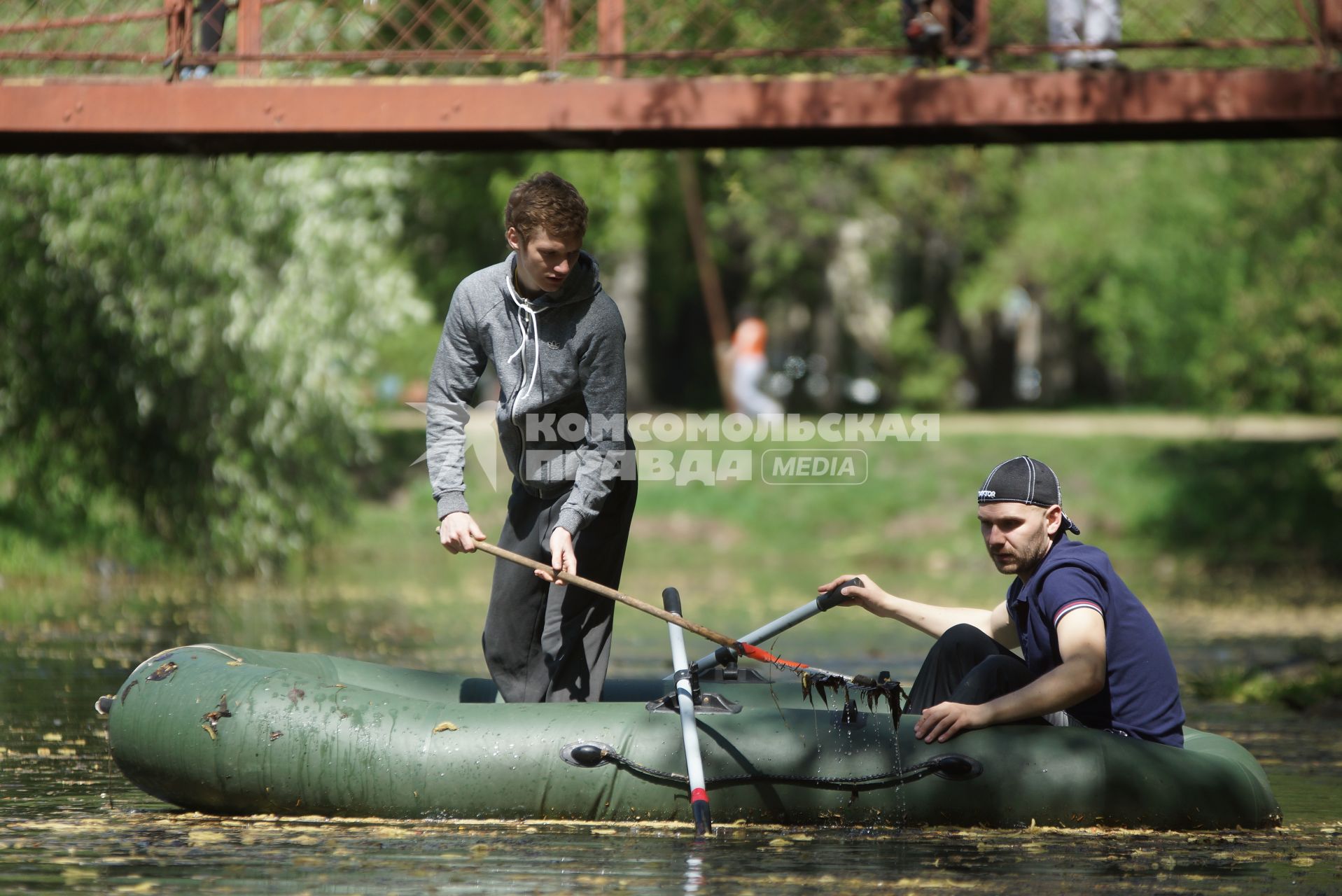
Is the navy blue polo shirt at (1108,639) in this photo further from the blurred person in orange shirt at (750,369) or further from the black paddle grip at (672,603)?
the blurred person in orange shirt at (750,369)

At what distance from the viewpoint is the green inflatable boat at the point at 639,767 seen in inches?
191

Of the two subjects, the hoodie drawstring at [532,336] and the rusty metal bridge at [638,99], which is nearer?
the hoodie drawstring at [532,336]

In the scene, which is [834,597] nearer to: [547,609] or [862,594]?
[862,594]

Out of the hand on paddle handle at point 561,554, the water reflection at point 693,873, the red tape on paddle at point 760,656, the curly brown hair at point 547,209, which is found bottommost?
the water reflection at point 693,873

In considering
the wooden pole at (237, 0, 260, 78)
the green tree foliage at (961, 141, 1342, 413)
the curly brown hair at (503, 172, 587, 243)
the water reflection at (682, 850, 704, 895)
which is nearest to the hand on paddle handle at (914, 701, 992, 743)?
the water reflection at (682, 850, 704, 895)

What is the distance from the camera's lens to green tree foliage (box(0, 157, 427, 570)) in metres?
12.8

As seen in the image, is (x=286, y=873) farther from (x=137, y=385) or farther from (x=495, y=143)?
(x=137, y=385)

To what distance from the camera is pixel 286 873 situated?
4.23 m

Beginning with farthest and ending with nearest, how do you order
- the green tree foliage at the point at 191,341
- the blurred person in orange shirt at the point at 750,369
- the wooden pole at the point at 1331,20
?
the blurred person in orange shirt at the point at 750,369
the green tree foliage at the point at 191,341
the wooden pole at the point at 1331,20

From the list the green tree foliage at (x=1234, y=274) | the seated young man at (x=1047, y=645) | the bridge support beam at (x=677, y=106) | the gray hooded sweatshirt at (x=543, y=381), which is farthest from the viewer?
the green tree foliage at (x=1234, y=274)

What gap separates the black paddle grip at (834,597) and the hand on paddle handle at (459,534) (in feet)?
3.57

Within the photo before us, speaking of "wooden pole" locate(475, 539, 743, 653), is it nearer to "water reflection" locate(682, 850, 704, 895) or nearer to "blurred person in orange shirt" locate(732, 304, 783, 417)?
"water reflection" locate(682, 850, 704, 895)

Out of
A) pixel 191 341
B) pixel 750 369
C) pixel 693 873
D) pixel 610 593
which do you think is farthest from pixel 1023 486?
pixel 750 369

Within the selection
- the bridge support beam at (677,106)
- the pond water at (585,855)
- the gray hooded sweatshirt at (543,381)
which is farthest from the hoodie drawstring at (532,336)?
the bridge support beam at (677,106)
